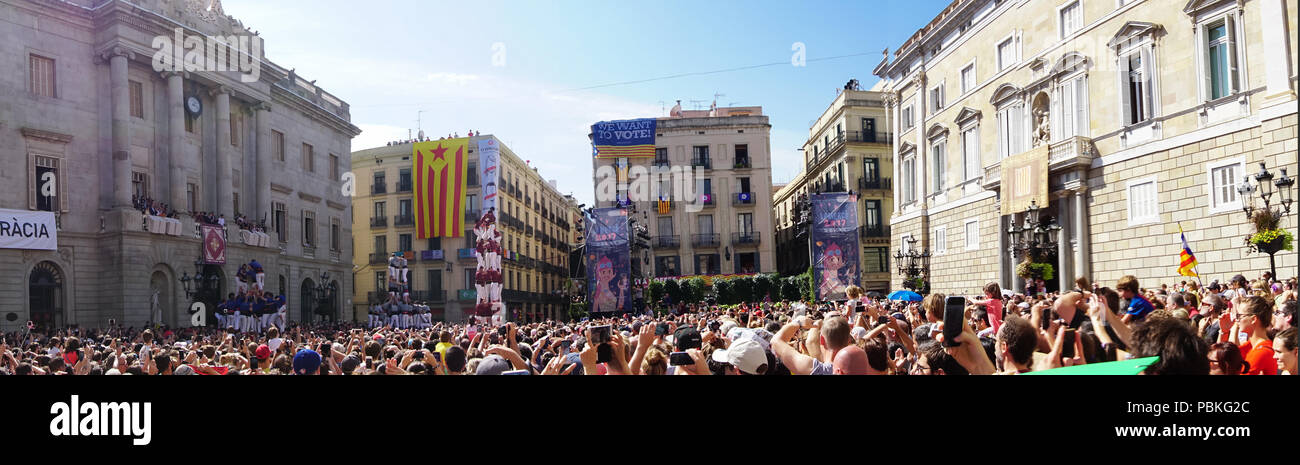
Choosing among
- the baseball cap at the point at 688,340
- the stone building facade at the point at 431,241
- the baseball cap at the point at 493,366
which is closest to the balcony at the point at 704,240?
the stone building facade at the point at 431,241

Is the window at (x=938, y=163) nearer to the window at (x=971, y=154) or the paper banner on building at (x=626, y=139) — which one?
the window at (x=971, y=154)

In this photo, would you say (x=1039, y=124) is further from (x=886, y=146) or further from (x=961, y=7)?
(x=886, y=146)

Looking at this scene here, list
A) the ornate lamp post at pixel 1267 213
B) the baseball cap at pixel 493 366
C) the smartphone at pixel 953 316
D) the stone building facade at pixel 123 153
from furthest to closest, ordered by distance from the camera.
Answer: the stone building facade at pixel 123 153 < the ornate lamp post at pixel 1267 213 < the baseball cap at pixel 493 366 < the smartphone at pixel 953 316

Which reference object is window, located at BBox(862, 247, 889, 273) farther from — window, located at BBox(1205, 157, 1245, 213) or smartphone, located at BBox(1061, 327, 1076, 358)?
smartphone, located at BBox(1061, 327, 1076, 358)

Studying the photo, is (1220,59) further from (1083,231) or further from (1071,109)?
(1083,231)

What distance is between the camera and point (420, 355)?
7957mm

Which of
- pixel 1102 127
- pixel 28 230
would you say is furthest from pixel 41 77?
pixel 1102 127

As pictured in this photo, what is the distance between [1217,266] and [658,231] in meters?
36.3

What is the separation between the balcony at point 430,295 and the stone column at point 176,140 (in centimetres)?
2212

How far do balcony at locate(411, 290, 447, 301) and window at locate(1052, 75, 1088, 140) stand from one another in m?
39.7

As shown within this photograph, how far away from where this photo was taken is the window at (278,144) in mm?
40625
